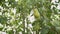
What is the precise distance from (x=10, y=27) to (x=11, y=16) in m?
0.11

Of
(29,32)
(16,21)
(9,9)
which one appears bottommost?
(29,32)

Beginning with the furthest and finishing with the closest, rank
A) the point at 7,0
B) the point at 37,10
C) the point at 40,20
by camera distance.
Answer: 1. the point at 7,0
2. the point at 37,10
3. the point at 40,20

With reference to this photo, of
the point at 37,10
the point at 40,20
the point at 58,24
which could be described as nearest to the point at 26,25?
the point at 37,10

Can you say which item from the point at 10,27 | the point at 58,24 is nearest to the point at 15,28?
the point at 10,27

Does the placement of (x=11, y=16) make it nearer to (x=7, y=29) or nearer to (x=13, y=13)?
(x=13, y=13)

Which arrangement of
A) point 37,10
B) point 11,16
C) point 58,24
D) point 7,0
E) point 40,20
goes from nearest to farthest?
point 58,24, point 40,20, point 37,10, point 7,0, point 11,16

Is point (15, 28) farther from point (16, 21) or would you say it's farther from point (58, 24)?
point (58, 24)

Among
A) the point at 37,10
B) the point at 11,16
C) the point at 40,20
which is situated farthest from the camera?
the point at 11,16

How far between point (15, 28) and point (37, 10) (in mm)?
355

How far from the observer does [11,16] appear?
133 cm

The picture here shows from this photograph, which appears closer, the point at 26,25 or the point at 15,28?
the point at 15,28

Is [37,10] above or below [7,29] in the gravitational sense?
above

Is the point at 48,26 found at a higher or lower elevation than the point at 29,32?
higher

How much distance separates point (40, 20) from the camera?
85cm
